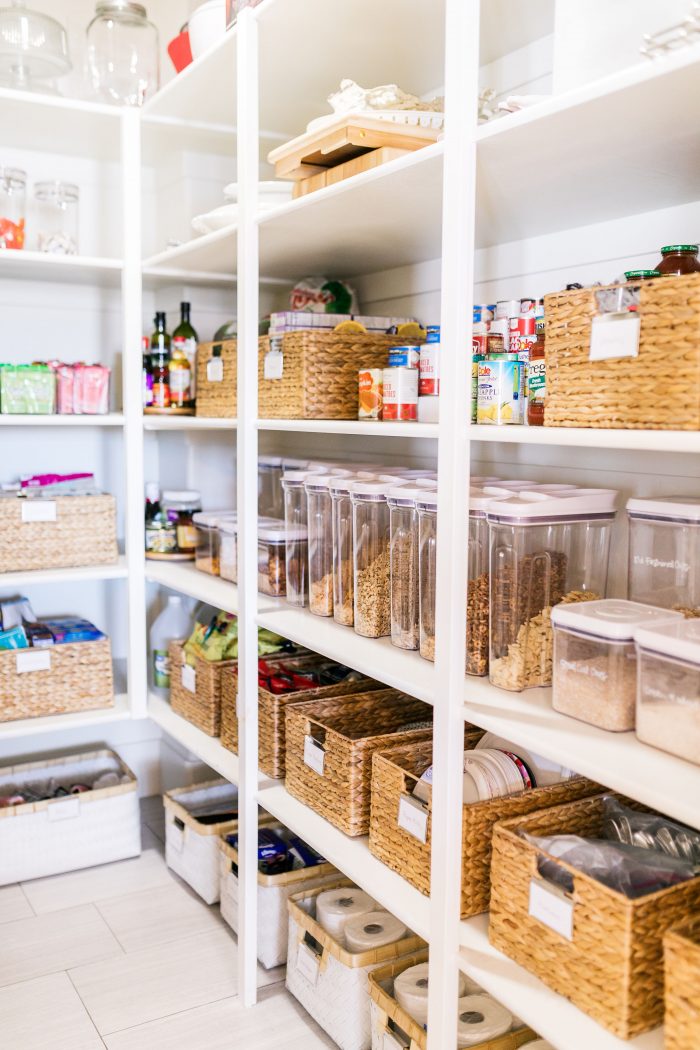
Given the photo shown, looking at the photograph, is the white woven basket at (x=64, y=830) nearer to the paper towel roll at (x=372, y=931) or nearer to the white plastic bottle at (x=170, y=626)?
the white plastic bottle at (x=170, y=626)

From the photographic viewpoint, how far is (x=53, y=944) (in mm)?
2424

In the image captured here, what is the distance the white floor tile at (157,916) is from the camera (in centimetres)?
246

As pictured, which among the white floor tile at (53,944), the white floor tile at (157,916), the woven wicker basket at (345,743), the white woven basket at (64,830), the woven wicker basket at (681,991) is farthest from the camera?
the white woven basket at (64,830)

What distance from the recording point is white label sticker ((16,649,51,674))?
266 cm

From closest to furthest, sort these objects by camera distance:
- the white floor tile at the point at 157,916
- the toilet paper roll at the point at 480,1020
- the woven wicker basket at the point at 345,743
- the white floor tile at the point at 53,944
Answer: the toilet paper roll at the point at 480,1020, the woven wicker basket at the point at 345,743, the white floor tile at the point at 53,944, the white floor tile at the point at 157,916

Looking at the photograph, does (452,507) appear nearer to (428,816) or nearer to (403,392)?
(403,392)

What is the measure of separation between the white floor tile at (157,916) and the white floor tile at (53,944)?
0.03 meters

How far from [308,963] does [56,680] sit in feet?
3.67

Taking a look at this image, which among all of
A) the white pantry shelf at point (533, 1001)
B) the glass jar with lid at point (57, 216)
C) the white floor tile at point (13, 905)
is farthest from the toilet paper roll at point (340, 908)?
the glass jar with lid at point (57, 216)

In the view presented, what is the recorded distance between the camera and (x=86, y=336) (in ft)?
10.0

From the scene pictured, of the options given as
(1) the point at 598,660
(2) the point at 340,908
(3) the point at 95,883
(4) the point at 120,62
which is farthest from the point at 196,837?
(4) the point at 120,62

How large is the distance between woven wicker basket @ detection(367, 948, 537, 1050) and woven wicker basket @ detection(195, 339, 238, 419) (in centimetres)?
135

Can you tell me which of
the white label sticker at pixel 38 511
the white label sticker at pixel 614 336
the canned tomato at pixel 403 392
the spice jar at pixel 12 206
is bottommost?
the white label sticker at pixel 38 511

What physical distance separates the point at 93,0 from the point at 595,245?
2.09 m
